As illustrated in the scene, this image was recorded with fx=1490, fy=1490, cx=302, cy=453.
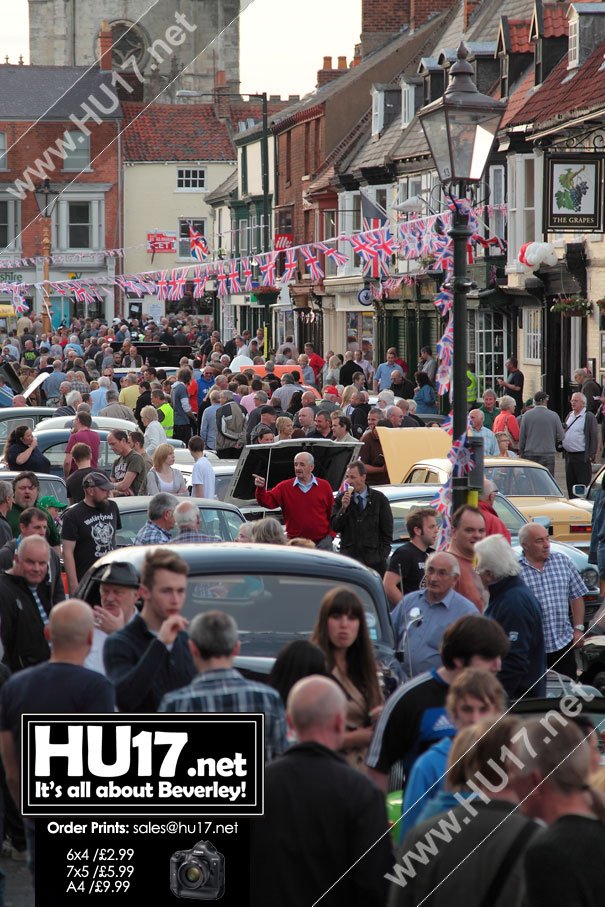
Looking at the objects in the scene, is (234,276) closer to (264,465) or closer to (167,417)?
(167,417)

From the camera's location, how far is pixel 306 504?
13164 mm

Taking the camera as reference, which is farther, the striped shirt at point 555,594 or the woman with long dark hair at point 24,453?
the woman with long dark hair at point 24,453

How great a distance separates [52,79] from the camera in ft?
140

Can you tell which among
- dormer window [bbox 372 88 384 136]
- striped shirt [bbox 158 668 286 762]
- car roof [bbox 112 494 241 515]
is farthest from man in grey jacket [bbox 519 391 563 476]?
dormer window [bbox 372 88 384 136]

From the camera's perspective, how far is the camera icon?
4875 millimetres

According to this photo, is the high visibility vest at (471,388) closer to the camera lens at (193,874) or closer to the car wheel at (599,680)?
the car wheel at (599,680)

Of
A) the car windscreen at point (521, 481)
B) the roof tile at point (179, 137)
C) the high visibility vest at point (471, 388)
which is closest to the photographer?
the car windscreen at point (521, 481)

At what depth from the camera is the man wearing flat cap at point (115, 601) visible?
7.03 metres

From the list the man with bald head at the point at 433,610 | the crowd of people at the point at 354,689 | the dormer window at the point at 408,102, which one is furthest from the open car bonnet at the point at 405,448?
the dormer window at the point at 408,102

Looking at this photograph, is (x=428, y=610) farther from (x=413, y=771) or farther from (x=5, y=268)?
(x=5, y=268)

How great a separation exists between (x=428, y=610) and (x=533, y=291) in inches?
983

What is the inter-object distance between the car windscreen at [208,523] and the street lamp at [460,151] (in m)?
2.54

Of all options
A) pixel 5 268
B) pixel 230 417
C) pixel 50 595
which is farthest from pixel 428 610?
pixel 5 268

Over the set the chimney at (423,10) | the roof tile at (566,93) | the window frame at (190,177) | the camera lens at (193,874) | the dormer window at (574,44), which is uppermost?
the chimney at (423,10)
